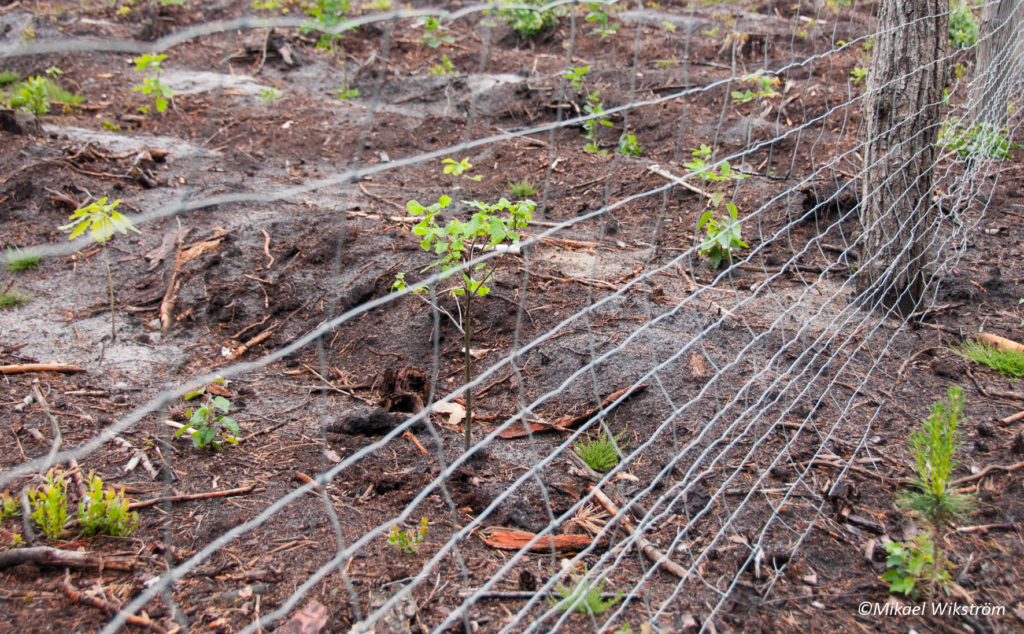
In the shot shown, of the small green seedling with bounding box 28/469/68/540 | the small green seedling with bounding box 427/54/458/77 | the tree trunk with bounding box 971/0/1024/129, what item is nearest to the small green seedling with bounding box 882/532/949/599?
the small green seedling with bounding box 28/469/68/540

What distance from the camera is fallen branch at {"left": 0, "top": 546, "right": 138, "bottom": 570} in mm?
1893

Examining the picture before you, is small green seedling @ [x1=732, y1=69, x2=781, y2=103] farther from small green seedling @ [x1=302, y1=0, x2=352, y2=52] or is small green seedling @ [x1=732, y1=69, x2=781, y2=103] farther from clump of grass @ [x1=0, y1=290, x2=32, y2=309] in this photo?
small green seedling @ [x1=302, y1=0, x2=352, y2=52]

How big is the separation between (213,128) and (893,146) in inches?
202

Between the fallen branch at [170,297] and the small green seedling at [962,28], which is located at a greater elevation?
the small green seedling at [962,28]

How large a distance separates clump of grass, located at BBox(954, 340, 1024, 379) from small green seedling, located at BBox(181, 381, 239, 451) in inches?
126

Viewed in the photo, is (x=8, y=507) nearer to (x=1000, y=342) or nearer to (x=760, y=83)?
(x=1000, y=342)

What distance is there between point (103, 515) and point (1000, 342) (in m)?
3.79

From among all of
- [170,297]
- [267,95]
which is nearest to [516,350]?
[170,297]

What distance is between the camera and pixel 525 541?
7.30 feet

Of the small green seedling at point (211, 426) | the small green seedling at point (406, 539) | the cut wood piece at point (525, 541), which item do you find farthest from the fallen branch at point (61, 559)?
the cut wood piece at point (525, 541)

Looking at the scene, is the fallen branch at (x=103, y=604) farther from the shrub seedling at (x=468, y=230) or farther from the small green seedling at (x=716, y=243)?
the small green seedling at (x=716, y=243)

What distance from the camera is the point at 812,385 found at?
9.69 ft

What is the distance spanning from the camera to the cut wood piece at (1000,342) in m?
3.24

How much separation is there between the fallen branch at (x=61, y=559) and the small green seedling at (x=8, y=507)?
17 cm
